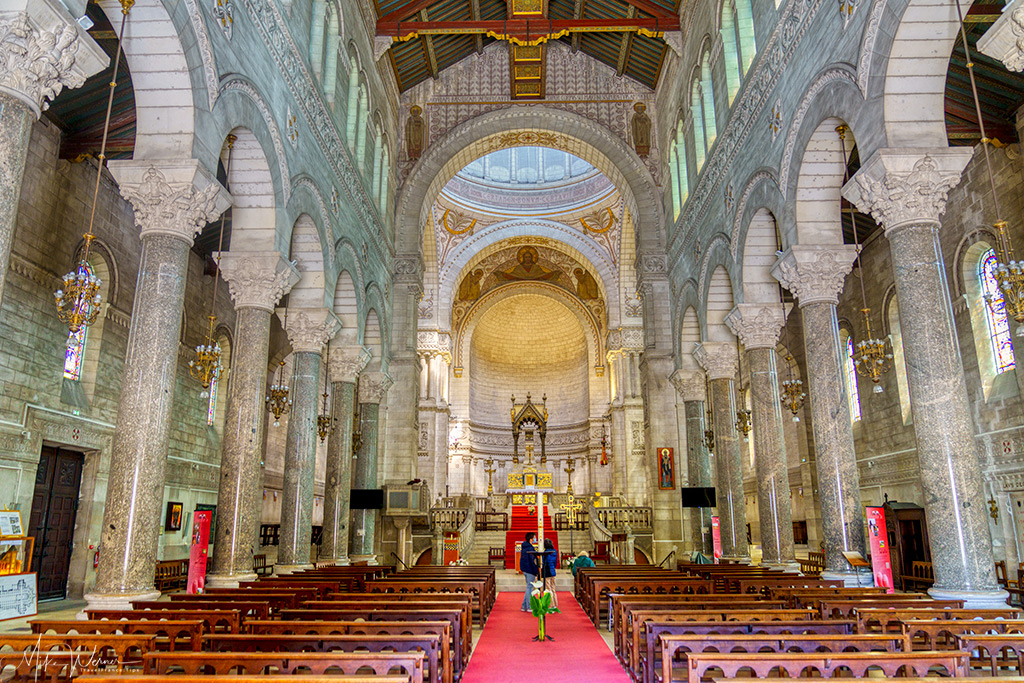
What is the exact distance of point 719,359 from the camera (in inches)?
684

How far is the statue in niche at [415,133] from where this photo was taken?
23844 millimetres

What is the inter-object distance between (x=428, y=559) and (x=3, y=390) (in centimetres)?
1507

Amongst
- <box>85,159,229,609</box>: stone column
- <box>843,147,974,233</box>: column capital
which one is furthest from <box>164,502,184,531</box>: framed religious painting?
<box>843,147,974,233</box>: column capital

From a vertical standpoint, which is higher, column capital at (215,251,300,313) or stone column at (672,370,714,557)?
column capital at (215,251,300,313)

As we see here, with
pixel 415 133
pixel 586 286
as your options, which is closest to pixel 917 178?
pixel 415 133

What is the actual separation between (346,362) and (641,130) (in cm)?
1279

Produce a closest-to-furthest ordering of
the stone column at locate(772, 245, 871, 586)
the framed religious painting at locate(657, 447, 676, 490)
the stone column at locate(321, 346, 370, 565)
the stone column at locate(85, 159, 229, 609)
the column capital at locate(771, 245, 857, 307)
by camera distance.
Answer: the stone column at locate(85, 159, 229, 609) → the stone column at locate(772, 245, 871, 586) → the column capital at locate(771, 245, 857, 307) → the stone column at locate(321, 346, 370, 565) → the framed religious painting at locate(657, 447, 676, 490)

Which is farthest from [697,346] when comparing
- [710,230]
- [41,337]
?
[41,337]

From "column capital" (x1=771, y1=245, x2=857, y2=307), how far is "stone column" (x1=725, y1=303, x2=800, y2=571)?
8.76ft

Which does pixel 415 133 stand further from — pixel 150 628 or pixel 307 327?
pixel 150 628

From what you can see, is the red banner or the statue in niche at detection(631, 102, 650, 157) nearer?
the red banner

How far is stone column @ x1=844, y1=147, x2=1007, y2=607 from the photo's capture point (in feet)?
25.6

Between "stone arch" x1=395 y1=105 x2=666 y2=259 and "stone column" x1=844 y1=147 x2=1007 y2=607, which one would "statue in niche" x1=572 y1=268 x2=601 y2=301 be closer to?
"stone arch" x1=395 y1=105 x2=666 y2=259

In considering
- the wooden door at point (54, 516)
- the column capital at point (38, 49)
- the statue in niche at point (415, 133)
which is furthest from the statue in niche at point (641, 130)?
the column capital at point (38, 49)
